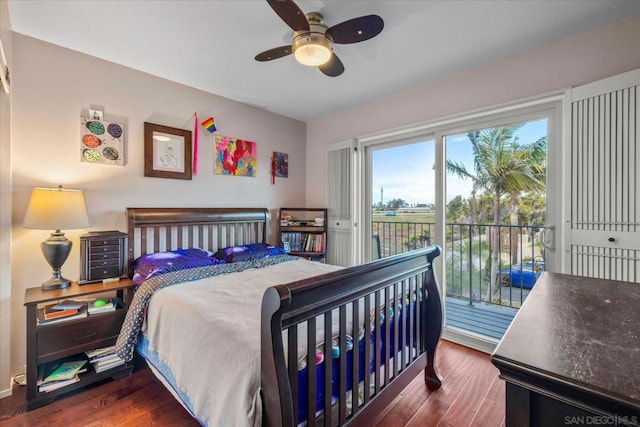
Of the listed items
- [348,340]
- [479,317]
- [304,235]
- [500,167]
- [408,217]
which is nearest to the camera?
[348,340]

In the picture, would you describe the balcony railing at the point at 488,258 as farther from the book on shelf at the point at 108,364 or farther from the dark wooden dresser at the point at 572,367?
the book on shelf at the point at 108,364

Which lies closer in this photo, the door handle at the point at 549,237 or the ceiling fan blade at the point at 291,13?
the ceiling fan blade at the point at 291,13

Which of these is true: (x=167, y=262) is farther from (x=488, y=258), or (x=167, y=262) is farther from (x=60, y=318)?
(x=488, y=258)

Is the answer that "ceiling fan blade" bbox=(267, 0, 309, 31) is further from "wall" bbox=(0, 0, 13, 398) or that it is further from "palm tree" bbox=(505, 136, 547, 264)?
"palm tree" bbox=(505, 136, 547, 264)

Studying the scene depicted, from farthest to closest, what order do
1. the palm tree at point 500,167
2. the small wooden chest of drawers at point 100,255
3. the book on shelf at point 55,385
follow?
the palm tree at point 500,167 → the small wooden chest of drawers at point 100,255 → the book on shelf at point 55,385

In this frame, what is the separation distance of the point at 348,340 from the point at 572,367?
89cm

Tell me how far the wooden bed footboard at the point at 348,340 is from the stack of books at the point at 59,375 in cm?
183

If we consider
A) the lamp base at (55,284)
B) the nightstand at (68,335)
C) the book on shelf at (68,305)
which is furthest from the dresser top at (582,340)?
the lamp base at (55,284)

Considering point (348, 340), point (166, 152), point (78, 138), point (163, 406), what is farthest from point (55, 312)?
point (348, 340)

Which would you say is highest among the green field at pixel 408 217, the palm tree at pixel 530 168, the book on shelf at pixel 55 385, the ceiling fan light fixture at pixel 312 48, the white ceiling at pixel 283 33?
the white ceiling at pixel 283 33

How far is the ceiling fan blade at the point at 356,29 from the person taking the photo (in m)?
1.58

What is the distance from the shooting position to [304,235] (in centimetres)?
374

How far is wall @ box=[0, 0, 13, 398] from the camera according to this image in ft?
6.31

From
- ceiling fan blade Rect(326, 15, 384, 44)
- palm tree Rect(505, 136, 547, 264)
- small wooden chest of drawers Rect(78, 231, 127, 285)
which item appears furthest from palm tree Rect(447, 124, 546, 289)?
small wooden chest of drawers Rect(78, 231, 127, 285)
